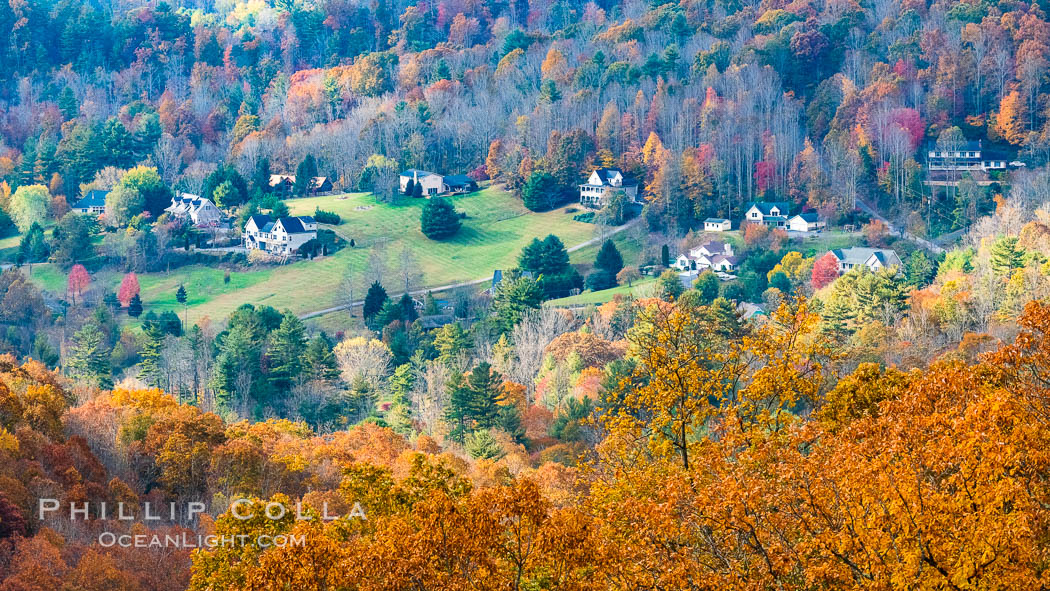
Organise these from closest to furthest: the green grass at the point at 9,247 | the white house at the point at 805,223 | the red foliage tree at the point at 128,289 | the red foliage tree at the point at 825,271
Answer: the red foliage tree at the point at 825,271 < the red foliage tree at the point at 128,289 < the white house at the point at 805,223 < the green grass at the point at 9,247

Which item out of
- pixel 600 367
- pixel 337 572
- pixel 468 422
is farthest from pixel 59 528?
pixel 600 367

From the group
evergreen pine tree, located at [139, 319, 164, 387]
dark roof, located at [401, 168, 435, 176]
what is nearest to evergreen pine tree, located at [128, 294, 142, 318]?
evergreen pine tree, located at [139, 319, 164, 387]

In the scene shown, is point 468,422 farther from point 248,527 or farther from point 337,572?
point 337,572

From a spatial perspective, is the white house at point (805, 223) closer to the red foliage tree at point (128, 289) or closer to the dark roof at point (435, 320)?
the dark roof at point (435, 320)

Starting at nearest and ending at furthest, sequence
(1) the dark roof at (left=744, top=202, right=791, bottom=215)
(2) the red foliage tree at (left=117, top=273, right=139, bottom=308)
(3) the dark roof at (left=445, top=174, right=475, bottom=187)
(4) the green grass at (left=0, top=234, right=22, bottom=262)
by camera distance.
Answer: (2) the red foliage tree at (left=117, top=273, right=139, bottom=308) < (1) the dark roof at (left=744, top=202, right=791, bottom=215) < (4) the green grass at (left=0, top=234, right=22, bottom=262) < (3) the dark roof at (left=445, top=174, right=475, bottom=187)

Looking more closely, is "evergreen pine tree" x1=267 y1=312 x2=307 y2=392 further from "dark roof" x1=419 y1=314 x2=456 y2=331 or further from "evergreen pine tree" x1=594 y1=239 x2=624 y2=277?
"evergreen pine tree" x1=594 y1=239 x2=624 y2=277

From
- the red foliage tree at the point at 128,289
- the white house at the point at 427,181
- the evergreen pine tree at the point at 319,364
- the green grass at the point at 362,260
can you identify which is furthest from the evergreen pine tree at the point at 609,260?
the red foliage tree at the point at 128,289

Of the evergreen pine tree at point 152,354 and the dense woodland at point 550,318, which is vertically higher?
the dense woodland at point 550,318
